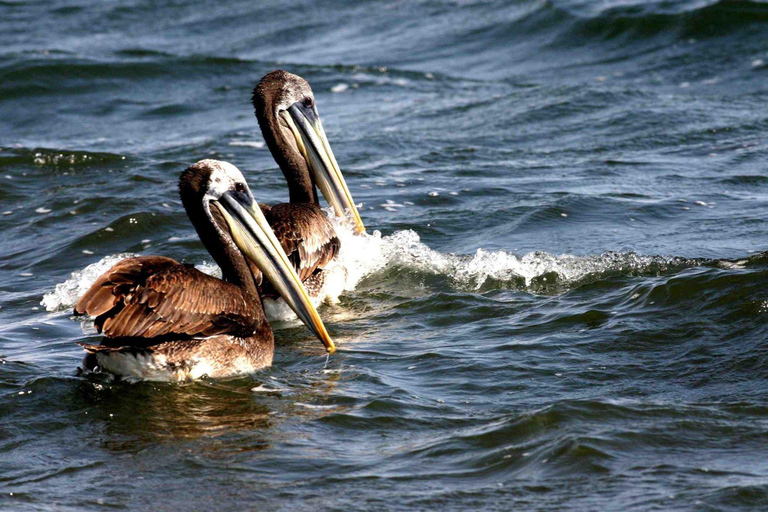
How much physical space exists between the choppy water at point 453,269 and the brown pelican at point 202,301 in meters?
0.16

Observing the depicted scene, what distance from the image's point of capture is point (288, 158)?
24.1 feet

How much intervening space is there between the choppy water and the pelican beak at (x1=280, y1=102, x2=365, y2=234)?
14.8 inches

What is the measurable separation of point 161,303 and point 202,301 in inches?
10.4

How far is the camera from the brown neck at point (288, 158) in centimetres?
735

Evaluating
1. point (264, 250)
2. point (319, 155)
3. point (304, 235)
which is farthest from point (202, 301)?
point (319, 155)

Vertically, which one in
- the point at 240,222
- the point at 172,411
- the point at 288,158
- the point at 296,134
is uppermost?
the point at 296,134

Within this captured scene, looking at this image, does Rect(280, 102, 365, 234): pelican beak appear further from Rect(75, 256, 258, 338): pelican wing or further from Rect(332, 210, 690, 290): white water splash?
Rect(75, 256, 258, 338): pelican wing

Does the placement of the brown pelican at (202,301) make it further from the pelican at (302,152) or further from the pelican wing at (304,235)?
the pelican at (302,152)

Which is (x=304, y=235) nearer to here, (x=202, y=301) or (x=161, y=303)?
(x=202, y=301)

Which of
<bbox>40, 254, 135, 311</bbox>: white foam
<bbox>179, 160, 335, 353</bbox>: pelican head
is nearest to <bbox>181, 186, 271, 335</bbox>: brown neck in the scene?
<bbox>179, 160, 335, 353</bbox>: pelican head

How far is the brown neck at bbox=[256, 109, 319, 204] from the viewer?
7348mm

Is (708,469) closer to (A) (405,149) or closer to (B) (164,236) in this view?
(B) (164,236)

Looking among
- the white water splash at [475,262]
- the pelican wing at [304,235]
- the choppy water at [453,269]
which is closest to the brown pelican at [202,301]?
the choppy water at [453,269]

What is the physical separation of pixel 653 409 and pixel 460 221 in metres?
3.92
